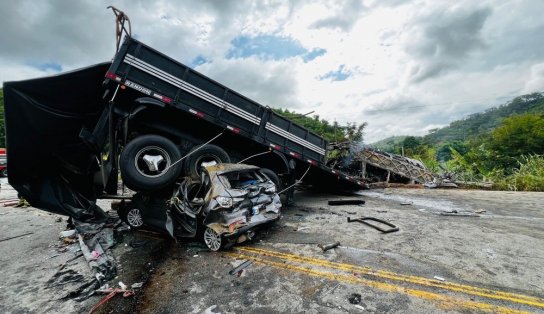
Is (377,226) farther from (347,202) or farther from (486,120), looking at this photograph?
(486,120)

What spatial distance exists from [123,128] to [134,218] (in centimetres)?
197

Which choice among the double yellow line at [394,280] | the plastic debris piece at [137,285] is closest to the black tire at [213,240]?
the double yellow line at [394,280]

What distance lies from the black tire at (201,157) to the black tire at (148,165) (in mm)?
317

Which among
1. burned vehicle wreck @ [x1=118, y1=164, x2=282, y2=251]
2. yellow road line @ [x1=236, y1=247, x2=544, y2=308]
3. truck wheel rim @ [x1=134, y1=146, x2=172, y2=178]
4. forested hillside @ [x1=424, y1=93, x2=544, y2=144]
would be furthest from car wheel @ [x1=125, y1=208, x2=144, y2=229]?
forested hillside @ [x1=424, y1=93, x2=544, y2=144]

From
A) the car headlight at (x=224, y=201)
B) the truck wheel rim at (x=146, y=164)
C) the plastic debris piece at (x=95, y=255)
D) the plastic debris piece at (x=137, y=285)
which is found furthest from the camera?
the truck wheel rim at (x=146, y=164)

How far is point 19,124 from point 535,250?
29.9ft

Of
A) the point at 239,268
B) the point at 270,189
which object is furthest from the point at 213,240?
the point at 270,189

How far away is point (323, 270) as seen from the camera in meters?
3.48

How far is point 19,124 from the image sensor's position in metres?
4.96

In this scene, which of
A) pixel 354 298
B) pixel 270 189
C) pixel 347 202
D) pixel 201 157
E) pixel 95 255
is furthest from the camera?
pixel 347 202

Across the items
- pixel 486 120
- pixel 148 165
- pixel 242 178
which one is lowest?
pixel 242 178

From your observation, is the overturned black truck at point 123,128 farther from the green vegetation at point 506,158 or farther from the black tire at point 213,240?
the green vegetation at point 506,158

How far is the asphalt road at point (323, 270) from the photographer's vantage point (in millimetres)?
2785

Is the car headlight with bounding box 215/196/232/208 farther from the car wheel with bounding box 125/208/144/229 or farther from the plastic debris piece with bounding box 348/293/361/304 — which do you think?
the car wheel with bounding box 125/208/144/229
